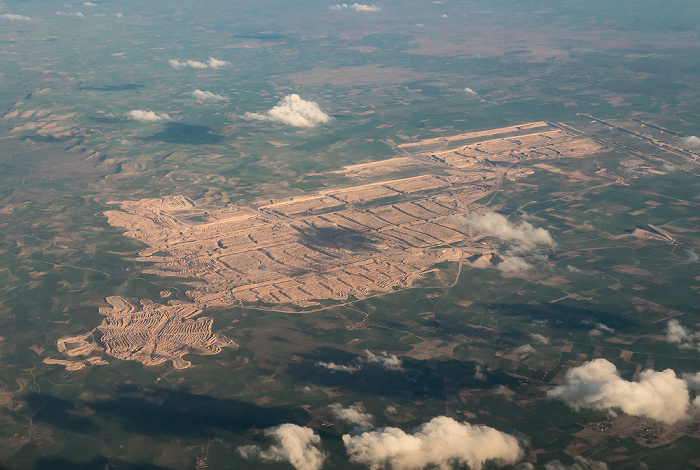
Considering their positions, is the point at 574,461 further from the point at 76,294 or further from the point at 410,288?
the point at 76,294

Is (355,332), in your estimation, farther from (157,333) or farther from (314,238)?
(314,238)

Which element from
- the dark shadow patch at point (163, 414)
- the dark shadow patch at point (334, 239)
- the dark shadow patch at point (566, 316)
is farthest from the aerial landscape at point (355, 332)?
the dark shadow patch at point (334, 239)

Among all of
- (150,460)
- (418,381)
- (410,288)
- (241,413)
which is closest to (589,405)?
(418,381)

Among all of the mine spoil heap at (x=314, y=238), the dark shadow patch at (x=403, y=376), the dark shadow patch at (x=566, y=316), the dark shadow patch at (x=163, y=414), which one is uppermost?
the mine spoil heap at (x=314, y=238)

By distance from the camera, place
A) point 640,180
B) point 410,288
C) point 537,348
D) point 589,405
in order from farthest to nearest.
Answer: point 640,180
point 410,288
point 537,348
point 589,405

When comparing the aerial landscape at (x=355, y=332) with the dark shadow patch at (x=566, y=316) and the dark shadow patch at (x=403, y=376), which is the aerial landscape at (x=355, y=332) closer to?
the dark shadow patch at (x=403, y=376)

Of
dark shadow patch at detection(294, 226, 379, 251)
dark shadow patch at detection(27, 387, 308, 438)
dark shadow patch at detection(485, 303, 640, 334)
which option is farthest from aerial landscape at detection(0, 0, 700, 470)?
dark shadow patch at detection(294, 226, 379, 251)

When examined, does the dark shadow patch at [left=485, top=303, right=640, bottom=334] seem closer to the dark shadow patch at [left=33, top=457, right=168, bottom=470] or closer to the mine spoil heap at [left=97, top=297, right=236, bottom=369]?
the mine spoil heap at [left=97, top=297, right=236, bottom=369]

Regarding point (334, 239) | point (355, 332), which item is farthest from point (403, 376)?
point (334, 239)
